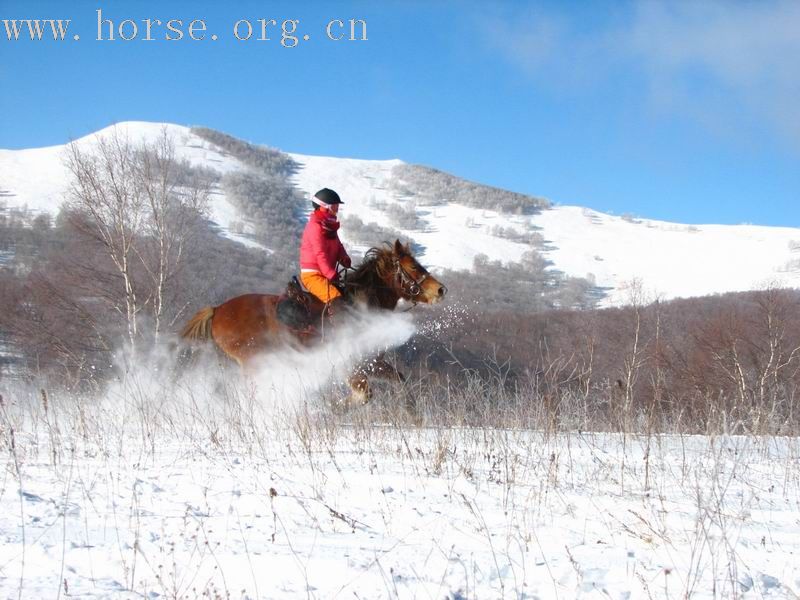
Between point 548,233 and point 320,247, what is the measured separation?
127410 mm

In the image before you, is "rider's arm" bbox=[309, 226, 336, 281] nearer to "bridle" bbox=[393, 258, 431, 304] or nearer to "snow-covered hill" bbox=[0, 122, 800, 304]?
"bridle" bbox=[393, 258, 431, 304]

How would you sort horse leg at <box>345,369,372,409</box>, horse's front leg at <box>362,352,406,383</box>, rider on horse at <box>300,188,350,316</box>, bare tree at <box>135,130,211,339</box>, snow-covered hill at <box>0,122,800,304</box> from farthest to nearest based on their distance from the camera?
snow-covered hill at <box>0,122,800,304</box>, bare tree at <box>135,130,211,339</box>, rider on horse at <box>300,188,350,316</box>, horse's front leg at <box>362,352,406,383</box>, horse leg at <box>345,369,372,409</box>

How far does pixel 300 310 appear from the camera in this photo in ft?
28.3

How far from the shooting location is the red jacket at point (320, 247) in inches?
335

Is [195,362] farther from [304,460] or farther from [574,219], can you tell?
[574,219]

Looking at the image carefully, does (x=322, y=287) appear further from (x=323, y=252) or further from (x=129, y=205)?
(x=129, y=205)

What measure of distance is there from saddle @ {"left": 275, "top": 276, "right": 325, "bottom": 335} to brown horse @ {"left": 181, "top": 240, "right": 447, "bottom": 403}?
31mm

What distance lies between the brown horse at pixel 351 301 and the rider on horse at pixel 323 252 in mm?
207

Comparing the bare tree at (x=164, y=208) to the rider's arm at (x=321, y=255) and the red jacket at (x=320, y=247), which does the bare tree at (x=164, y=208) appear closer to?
the red jacket at (x=320, y=247)

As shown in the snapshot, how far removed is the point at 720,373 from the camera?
3934cm

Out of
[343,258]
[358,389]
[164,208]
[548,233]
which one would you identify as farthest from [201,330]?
[548,233]

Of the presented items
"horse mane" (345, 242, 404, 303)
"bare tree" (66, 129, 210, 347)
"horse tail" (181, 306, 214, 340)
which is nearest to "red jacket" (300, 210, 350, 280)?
"horse mane" (345, 242, 404, 303)

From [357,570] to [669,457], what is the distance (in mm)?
3886

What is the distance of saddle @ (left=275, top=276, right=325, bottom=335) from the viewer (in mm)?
8617
